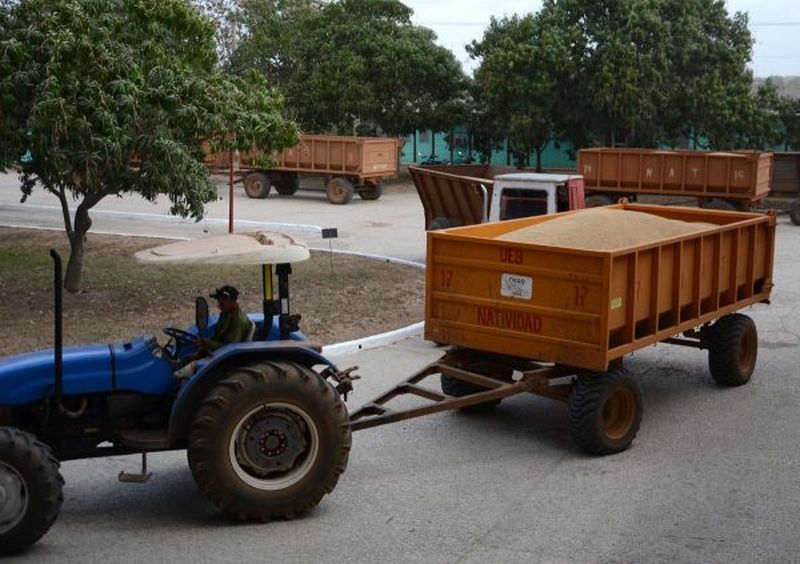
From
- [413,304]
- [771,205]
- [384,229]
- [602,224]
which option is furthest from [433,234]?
[771,205]

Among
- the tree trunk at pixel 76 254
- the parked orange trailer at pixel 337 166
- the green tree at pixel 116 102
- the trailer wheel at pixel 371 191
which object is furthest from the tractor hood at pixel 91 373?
the trailer wheel at pixel 371 191

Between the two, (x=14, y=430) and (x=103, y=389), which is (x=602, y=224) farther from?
(x=14, y=430)

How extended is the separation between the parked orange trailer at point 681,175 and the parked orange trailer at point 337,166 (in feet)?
19.4

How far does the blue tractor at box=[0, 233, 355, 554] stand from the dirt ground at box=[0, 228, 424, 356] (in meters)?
4.92

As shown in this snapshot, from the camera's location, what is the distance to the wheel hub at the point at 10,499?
6531 mm

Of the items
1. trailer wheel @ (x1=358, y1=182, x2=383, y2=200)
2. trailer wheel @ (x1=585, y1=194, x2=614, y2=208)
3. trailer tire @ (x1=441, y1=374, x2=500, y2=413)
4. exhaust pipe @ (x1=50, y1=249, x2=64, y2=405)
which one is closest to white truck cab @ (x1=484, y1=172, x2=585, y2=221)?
trailer tire @ (x1=441, y1=374, x2=500, y2=413)

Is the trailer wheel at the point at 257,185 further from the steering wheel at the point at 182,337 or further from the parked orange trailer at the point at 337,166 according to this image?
the steering wheel at the point at 182,337

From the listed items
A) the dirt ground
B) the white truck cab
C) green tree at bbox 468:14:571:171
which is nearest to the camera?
the dirt ground

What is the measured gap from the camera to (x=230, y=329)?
7.58 m

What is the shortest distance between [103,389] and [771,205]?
24.3 m

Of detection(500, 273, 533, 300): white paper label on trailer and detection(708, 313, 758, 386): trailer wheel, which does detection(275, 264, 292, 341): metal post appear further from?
detection(708, 313, 758, 386): trailer wheel

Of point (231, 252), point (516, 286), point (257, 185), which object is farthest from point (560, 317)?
point (257, 185)

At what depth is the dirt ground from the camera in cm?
1310

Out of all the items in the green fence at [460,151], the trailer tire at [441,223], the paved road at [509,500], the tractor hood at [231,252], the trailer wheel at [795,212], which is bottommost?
the paved road at [509,500]
